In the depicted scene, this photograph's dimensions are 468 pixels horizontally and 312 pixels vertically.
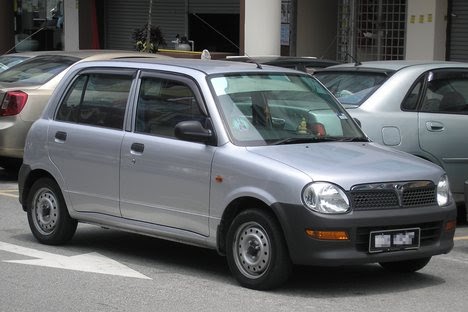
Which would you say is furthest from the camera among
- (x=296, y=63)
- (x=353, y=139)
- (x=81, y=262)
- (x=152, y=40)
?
(x=152, y=40)

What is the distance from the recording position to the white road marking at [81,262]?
7434 mm

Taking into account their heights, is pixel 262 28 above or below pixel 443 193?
above

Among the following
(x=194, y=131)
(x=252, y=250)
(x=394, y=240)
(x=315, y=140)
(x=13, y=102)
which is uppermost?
(x=194, y=131)

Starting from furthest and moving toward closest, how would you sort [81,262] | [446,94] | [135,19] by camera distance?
1. [135,19]
2. [446,94]
3. [81,262]

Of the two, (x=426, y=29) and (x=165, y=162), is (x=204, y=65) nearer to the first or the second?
(x=165, y=162)

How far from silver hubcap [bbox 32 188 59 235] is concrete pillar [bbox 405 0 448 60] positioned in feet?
35.9

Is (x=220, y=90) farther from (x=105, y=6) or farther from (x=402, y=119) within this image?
(x=105, y=6)

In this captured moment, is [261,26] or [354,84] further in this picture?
[261,26]

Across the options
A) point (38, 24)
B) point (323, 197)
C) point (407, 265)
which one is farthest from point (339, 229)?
point (38, 24)

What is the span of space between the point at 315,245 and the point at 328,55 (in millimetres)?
15130

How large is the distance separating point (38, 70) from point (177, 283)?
21.4ft

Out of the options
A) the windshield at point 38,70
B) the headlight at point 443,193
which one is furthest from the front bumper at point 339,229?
the windshield at point 38,70

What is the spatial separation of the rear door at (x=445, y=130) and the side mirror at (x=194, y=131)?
319 cm

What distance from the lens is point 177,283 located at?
7.02 m
